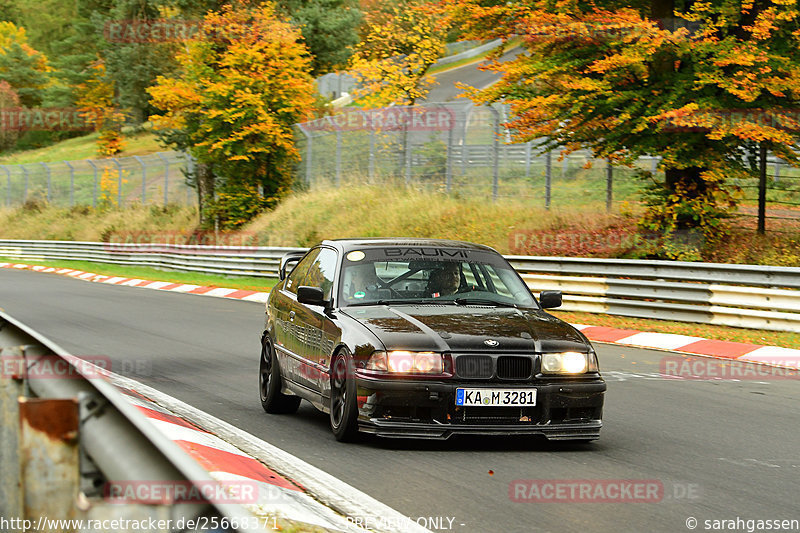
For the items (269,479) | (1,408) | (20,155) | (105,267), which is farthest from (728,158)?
(20,155)

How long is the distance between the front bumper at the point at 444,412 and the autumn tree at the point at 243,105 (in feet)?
103

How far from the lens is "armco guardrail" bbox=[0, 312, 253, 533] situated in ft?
7.81

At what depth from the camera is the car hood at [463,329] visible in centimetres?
738

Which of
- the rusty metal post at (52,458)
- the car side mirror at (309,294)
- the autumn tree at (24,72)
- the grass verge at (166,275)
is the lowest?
the grass verge at (166,275)

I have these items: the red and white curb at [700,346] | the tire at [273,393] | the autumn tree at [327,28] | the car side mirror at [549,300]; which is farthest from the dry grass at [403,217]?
the autumn tree at [327,28]

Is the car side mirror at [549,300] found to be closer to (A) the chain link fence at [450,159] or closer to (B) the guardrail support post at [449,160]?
(A) the chain link fence at [450,159]

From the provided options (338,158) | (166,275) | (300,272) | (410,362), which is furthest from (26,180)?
(410,362)

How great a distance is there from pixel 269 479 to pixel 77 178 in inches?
1977

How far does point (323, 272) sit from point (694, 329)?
912cm

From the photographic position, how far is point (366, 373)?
739 cm

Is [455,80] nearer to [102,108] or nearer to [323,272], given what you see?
[102,108]

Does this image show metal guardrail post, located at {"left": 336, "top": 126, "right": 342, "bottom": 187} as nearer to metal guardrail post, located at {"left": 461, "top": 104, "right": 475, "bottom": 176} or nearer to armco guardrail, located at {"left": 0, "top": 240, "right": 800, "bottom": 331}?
metal guardrail post, located at {"left": 461, "top": 104, "right": 475, "bottom": 176}

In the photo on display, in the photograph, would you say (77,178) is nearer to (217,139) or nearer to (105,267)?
(105,267)


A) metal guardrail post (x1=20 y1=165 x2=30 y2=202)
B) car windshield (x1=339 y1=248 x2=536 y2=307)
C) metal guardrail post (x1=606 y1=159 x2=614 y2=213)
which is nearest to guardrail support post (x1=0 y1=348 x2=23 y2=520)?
car windshield (x1=339 y1=248 x2=536 y2=307)
